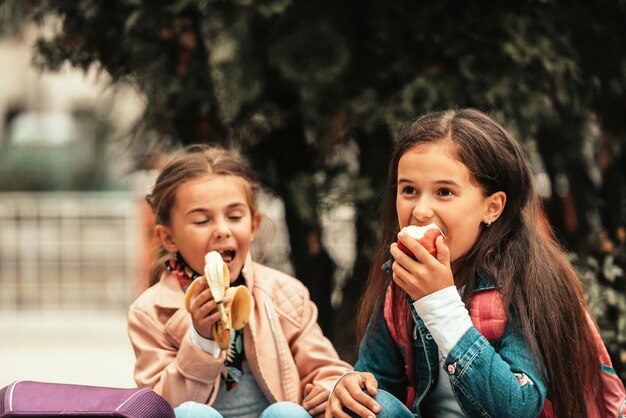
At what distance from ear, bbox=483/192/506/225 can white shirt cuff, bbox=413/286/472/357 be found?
28 cm

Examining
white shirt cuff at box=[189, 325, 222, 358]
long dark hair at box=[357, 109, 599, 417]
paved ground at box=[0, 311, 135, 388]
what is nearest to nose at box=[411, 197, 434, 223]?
long dark hair at box=[357, 109, 599, 417]

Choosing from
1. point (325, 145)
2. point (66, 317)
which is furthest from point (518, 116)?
point (66, 317)

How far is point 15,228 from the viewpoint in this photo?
7660 mm

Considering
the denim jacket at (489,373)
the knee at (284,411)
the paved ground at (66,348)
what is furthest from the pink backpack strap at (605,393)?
the paved ground at (66,348)

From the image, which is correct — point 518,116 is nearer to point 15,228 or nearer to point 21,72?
point 15,228

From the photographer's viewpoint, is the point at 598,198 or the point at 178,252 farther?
the point at 598,198

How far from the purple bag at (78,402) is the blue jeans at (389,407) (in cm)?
48

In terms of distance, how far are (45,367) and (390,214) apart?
393 cm

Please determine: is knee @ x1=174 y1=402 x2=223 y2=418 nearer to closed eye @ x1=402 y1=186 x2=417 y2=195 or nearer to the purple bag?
the purple bag

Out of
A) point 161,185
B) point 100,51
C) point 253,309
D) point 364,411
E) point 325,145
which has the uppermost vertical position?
point 100,51

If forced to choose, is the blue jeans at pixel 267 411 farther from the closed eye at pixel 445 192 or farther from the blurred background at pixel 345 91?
the blurred background at pixel 345 91

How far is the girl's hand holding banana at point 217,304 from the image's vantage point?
242 centimetres

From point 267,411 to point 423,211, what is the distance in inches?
25.7

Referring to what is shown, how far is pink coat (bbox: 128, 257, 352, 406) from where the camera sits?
2.65m
